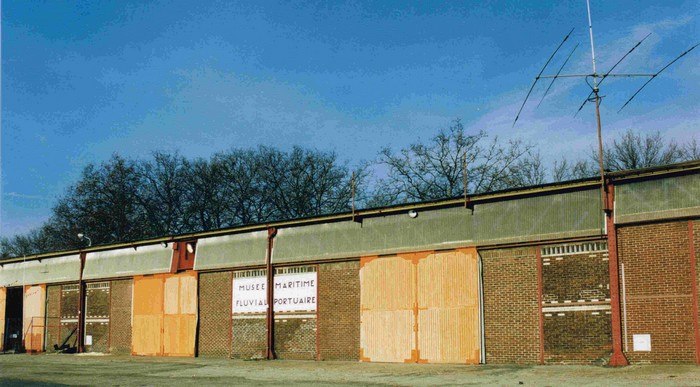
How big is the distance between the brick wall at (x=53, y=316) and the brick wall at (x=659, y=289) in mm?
33318

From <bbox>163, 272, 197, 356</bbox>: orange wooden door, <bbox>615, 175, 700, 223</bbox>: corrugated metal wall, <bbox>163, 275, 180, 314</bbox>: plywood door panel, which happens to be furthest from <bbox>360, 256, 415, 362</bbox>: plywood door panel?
<bbox>163, 275, 180, 314</bbox>: plywood door panel

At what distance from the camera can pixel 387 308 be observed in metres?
27.0

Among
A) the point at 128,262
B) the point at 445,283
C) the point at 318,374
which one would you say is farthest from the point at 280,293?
the point at 128,262

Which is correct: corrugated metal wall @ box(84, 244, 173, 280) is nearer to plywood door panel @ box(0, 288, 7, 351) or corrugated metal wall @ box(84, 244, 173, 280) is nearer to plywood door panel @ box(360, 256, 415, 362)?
plywood door panel @ box(0, 288, 7, 351)

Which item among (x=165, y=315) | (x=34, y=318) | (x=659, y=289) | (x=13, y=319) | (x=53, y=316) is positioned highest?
(x=659, y=289)

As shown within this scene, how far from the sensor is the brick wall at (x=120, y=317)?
3806 cm

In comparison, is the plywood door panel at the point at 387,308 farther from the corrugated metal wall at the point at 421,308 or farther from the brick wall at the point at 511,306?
the brick wall at the point at 511,306

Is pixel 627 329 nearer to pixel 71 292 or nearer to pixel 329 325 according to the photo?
pixel 329 325

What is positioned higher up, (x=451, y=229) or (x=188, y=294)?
(x=451, y=229)

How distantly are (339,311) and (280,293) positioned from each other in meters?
3.45

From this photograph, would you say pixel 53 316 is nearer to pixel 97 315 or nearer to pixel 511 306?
pixel 97 315

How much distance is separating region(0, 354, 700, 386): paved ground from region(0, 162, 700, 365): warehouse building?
113 centimetres

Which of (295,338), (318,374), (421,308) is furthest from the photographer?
(295,338)

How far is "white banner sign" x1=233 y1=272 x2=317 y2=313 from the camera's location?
2975 cm
